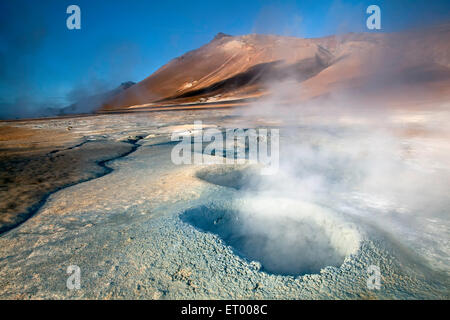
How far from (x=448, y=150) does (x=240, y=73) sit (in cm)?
3755

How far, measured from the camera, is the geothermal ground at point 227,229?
46.1 inches

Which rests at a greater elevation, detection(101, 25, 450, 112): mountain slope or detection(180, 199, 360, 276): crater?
detection(101, 25, 450, 112): mountain slope

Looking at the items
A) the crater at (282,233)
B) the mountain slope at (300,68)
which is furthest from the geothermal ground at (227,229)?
the mountain slope at (300,68)

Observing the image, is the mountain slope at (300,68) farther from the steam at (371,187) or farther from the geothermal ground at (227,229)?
the geothermal ground at (227,229)

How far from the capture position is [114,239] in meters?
1.55

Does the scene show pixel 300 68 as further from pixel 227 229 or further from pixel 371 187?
pixel 227 229

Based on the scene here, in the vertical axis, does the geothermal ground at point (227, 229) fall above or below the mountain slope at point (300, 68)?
below

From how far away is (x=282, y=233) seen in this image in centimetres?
182

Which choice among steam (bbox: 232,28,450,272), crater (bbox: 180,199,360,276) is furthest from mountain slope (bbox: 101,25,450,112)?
crater (bbox: 180,199,360,276)

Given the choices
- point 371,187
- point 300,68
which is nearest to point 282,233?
point 371,187

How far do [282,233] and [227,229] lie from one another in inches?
16.2

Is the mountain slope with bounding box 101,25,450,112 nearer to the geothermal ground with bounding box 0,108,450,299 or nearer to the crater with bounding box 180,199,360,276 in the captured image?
the geothermal ground with bounding box 0,108,450,299

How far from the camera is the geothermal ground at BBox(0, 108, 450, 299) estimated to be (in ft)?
3.84
